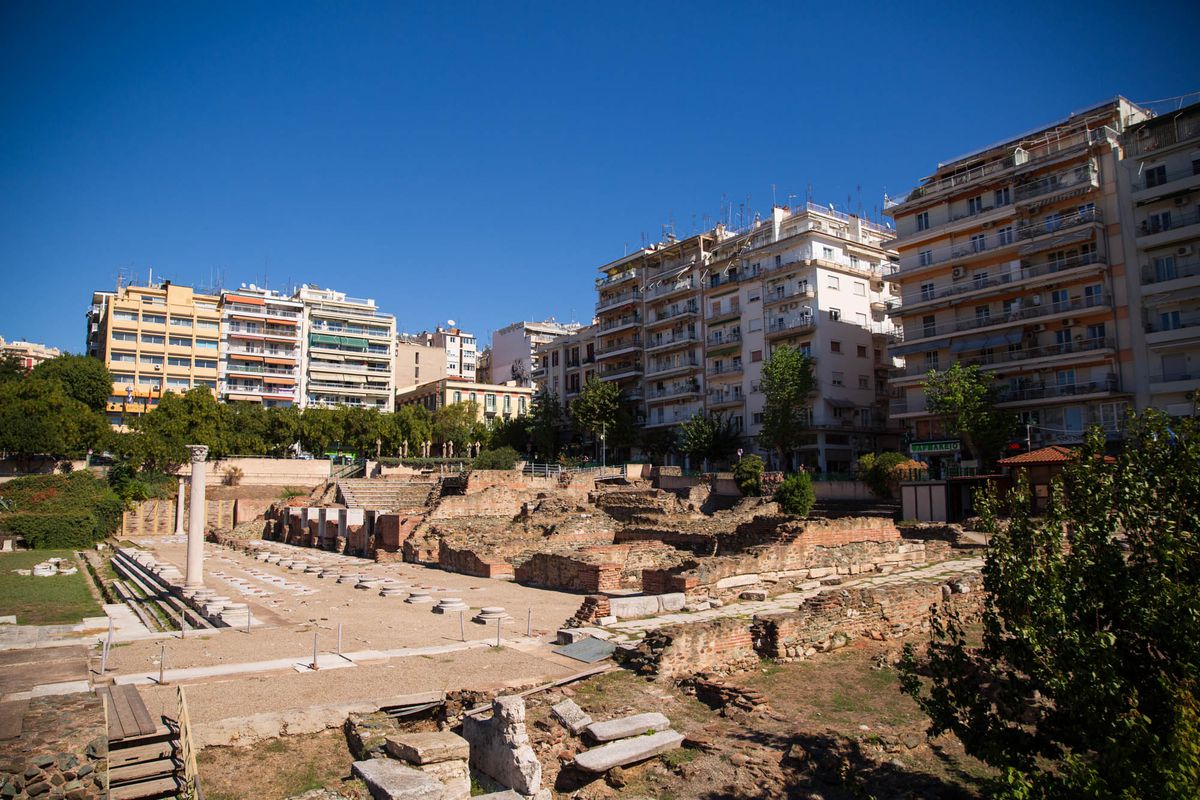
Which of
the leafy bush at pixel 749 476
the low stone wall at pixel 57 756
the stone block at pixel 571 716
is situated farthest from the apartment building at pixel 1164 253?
the low stone wall at pixel 57 756

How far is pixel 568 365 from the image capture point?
75812mm

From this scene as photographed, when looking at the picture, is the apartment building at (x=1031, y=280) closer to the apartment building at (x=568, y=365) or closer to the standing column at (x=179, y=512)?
the apartment building at (x=568, y=365)

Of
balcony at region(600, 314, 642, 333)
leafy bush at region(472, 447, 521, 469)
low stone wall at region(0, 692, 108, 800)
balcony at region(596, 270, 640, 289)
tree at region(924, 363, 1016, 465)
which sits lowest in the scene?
low stone wall at region(0, 692, 108, 800)

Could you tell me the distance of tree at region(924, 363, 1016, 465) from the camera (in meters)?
37.9

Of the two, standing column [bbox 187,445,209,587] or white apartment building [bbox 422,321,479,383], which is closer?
standing column [bbox 187,445,209,587]

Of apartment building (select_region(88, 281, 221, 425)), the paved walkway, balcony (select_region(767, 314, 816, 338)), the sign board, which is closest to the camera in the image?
the paved walkway

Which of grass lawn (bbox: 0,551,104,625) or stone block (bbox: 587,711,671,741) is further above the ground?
stone block (bbox: 587,711,671,741)

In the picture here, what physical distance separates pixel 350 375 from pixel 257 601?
70.0 metres

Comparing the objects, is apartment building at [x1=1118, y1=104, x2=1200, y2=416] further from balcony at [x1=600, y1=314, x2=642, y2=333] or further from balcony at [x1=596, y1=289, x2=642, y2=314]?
balcony at [x1=596, y1=289, x2=642, y2=314]

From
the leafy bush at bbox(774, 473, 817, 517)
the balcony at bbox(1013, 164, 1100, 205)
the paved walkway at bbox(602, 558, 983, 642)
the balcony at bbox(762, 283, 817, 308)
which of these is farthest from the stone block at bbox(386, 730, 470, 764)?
the balcony at bbox(762, 283, 817, 308)

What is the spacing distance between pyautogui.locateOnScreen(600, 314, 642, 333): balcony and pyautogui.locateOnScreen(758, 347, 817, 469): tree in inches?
756

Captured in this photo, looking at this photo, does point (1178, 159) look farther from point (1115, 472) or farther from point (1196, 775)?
point (1196, 775)

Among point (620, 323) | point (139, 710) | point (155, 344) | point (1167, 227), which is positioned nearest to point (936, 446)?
point (1167, 227)

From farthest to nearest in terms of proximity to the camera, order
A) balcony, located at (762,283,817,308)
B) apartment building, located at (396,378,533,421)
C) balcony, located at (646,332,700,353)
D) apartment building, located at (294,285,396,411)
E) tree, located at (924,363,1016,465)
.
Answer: apartment building, located at (294,285,396,411), apartment building, located at (396,378,533,421), balcony, located at (646,332,700,353), balcony, located at (762,283,817,308), tree, located at (924,363,1016,465)
